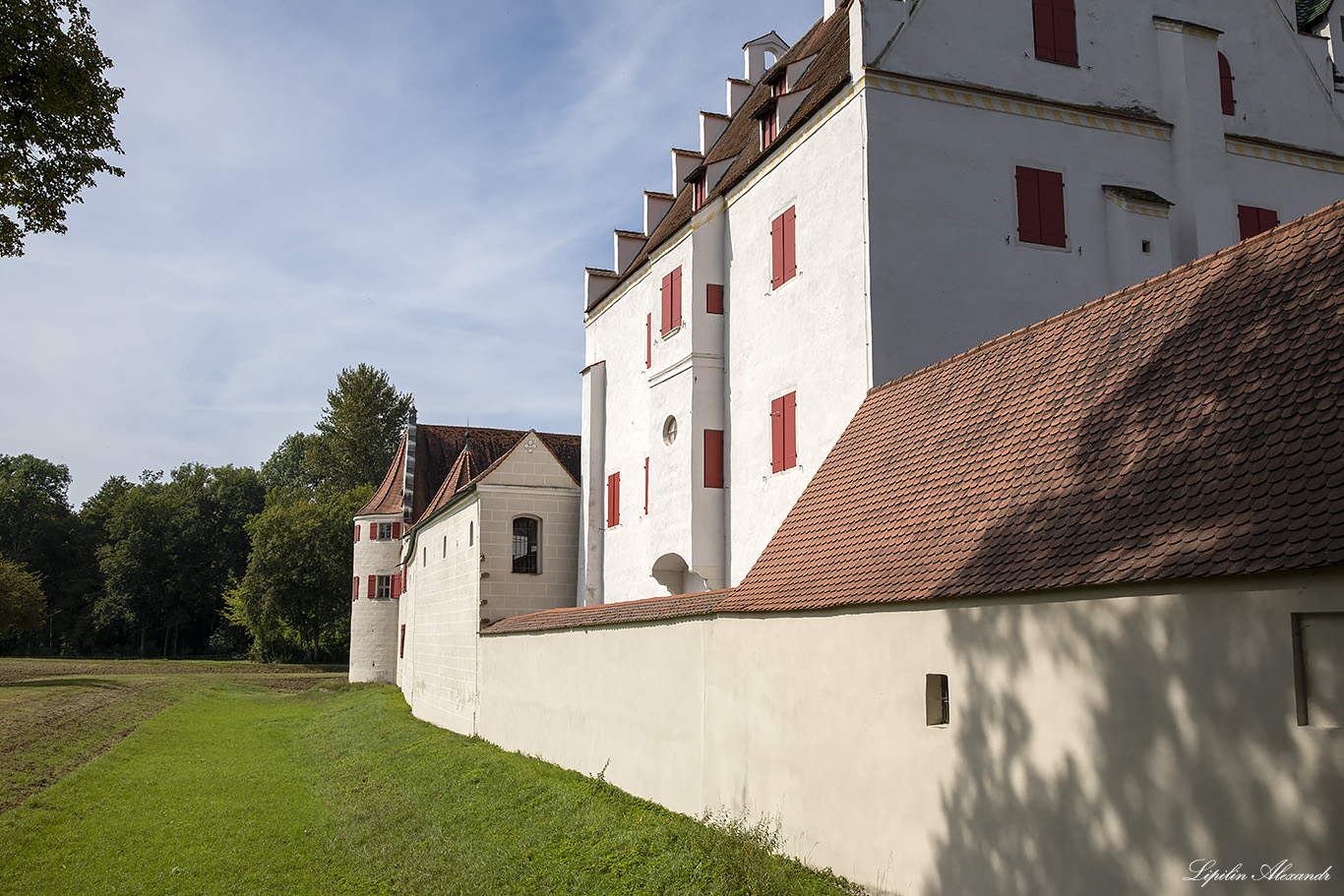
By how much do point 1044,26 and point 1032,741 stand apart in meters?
13.0

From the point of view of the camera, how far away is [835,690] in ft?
32.8


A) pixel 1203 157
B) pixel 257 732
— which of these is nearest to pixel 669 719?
pixel 1203 157

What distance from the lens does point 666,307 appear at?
2070 cm

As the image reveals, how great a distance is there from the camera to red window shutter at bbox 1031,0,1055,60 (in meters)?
16.3

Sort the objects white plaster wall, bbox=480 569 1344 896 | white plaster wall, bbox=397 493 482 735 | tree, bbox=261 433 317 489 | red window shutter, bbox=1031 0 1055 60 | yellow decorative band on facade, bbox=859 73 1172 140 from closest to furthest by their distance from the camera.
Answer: white plaster wall, bbox=480 569 1344 896 → yellow decorative band on facade, bbox=859 73 1172 140 → red window shutter, bbox=1031 0 1055 60 → white plaster wall, bbox=397 493 482 735 → tree, bbox=261 433 317 489

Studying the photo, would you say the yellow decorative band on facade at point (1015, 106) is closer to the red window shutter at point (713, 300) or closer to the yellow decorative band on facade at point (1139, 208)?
the yellow decorative band on facade at point (1139, 208)

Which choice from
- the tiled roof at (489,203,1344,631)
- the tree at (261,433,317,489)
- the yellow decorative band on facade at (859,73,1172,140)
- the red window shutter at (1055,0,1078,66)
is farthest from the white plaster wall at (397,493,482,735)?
the tree at (261,433,317,489)

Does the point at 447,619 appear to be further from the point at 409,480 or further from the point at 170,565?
the point at 170,565

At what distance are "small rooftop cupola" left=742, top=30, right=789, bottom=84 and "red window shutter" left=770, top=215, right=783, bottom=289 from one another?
9.98m

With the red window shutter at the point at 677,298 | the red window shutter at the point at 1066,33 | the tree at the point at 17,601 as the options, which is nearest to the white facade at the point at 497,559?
the red window shutter at the point at 677,298

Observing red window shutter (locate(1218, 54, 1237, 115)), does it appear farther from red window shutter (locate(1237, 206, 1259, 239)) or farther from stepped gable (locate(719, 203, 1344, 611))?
stepped gable (locate(719, 203, 1344, 611))

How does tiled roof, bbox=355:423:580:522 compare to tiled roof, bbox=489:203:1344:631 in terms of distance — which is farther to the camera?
tiled roof, bbox=355:423:580:522

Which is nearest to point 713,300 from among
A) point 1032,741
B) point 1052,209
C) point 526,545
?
point 1052,209

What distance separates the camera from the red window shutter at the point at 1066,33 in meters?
16.4
